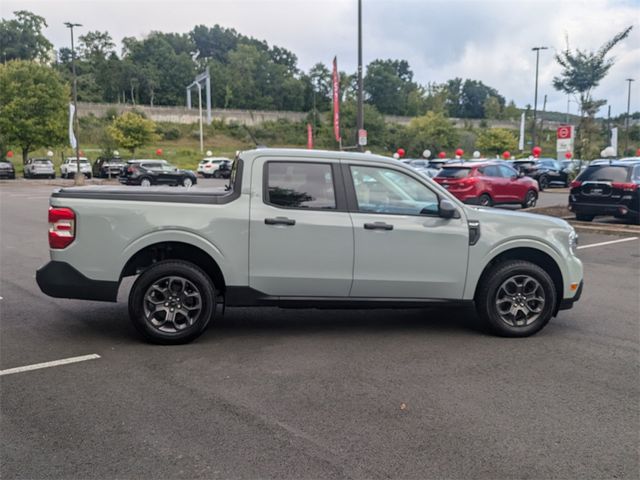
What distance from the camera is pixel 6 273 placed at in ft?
28.8

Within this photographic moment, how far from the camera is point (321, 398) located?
4.29m

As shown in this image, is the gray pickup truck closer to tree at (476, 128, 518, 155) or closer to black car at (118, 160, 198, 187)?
black car at (118, 160, 198, 187)

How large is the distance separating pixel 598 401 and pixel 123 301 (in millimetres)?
5315

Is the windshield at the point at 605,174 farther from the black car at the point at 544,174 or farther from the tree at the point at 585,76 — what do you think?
the black car at the point at 544,174

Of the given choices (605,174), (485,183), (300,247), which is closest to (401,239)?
(300,247)

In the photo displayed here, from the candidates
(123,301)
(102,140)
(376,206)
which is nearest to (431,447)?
(376,206)

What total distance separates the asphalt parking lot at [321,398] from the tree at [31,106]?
46937mm

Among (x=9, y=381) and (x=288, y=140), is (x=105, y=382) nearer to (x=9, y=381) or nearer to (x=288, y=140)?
(x=9, y=381)

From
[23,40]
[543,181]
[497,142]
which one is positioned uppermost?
[23,40]

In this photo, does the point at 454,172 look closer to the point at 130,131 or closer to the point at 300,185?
the point at 300,185

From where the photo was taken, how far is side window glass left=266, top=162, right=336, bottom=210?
556cm

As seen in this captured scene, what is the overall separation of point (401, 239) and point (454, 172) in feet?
43.4

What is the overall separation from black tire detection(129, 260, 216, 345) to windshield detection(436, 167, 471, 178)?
13.9 m

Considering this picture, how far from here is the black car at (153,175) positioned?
1289 inches
